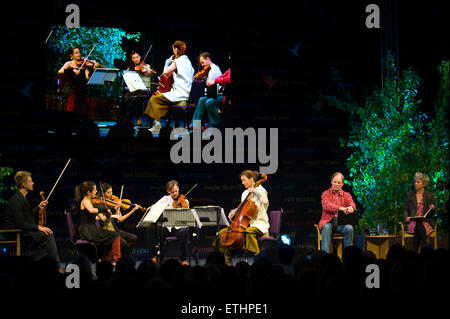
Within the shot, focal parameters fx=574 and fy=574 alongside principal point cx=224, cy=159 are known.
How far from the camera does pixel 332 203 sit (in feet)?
23.6

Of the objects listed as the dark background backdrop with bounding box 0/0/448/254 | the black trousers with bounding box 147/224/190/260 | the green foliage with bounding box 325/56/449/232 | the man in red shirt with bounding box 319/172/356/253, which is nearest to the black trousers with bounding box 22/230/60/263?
the black trousers with bounding box 147/224/190/260

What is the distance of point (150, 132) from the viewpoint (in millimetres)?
7945

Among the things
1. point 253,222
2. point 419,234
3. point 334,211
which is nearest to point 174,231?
point 253,222

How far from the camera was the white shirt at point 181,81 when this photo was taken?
7.89 metres

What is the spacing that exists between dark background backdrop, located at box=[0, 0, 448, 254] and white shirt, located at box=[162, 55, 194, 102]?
195 mm

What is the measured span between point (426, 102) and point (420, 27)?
1046mm

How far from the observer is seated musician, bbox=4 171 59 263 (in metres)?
6.23

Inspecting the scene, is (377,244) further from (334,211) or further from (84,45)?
(84,45)

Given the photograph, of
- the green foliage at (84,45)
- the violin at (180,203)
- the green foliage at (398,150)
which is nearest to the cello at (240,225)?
the violin at (180,203)

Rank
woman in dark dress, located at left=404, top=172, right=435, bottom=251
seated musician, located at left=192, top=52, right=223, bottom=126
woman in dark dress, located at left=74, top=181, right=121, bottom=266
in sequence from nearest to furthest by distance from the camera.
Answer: woman in dark dress, located at left=74, top=181, right=121, bottom=266 < woman in dark dress, located at left=404, top=172, right=435, bottom=251 < seated musician, located at left=192, top=52, right=223, bottom=126

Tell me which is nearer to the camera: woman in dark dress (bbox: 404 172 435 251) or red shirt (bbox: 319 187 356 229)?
woman in dark dress (bbox: 404 172 435 251)

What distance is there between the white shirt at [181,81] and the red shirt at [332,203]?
2.37m

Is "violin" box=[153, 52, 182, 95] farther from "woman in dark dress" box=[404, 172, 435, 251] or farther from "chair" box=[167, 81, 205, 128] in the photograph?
"woman in dark dress" box=[404, 172, 435, 251]
